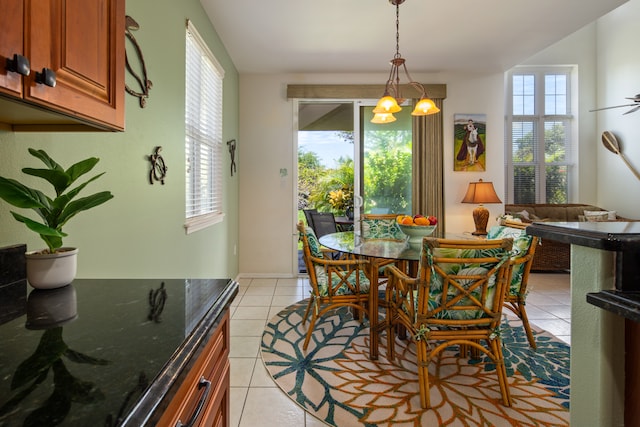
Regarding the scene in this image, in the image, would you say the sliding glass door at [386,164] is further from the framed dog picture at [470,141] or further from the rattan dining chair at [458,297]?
the rattan dining chair at [458,297]

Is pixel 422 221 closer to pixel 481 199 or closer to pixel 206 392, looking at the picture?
pixel 206 392

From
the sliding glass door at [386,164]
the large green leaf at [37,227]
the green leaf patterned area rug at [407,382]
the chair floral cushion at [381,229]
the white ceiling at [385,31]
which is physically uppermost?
the white ceiling at [385,31]

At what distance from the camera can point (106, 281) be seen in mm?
1077

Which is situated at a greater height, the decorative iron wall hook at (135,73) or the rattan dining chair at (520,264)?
the decorative iron wall hook at (135,73)

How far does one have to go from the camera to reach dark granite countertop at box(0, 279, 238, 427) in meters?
0.44

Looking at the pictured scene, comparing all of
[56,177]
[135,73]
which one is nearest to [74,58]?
[56,177]

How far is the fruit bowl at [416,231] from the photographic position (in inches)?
91.9

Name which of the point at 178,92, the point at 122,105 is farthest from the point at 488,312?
the point at 178,92

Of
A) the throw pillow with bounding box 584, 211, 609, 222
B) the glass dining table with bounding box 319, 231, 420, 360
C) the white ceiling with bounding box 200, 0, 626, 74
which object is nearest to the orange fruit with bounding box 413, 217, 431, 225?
the glass dining table with bounding box 319, 231, 420, 360

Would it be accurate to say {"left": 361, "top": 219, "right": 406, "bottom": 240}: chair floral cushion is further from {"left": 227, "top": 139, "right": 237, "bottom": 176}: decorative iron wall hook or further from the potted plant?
the potted plant

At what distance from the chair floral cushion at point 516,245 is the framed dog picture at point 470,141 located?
2.04 m

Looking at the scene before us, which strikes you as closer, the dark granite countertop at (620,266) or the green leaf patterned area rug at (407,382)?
the dark granite countertop at (620,266)

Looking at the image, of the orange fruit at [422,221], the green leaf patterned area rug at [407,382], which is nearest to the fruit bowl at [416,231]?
the orange fruit at [422,221]

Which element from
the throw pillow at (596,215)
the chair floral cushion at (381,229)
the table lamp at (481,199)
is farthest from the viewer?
the throw pillow at (596,215)
